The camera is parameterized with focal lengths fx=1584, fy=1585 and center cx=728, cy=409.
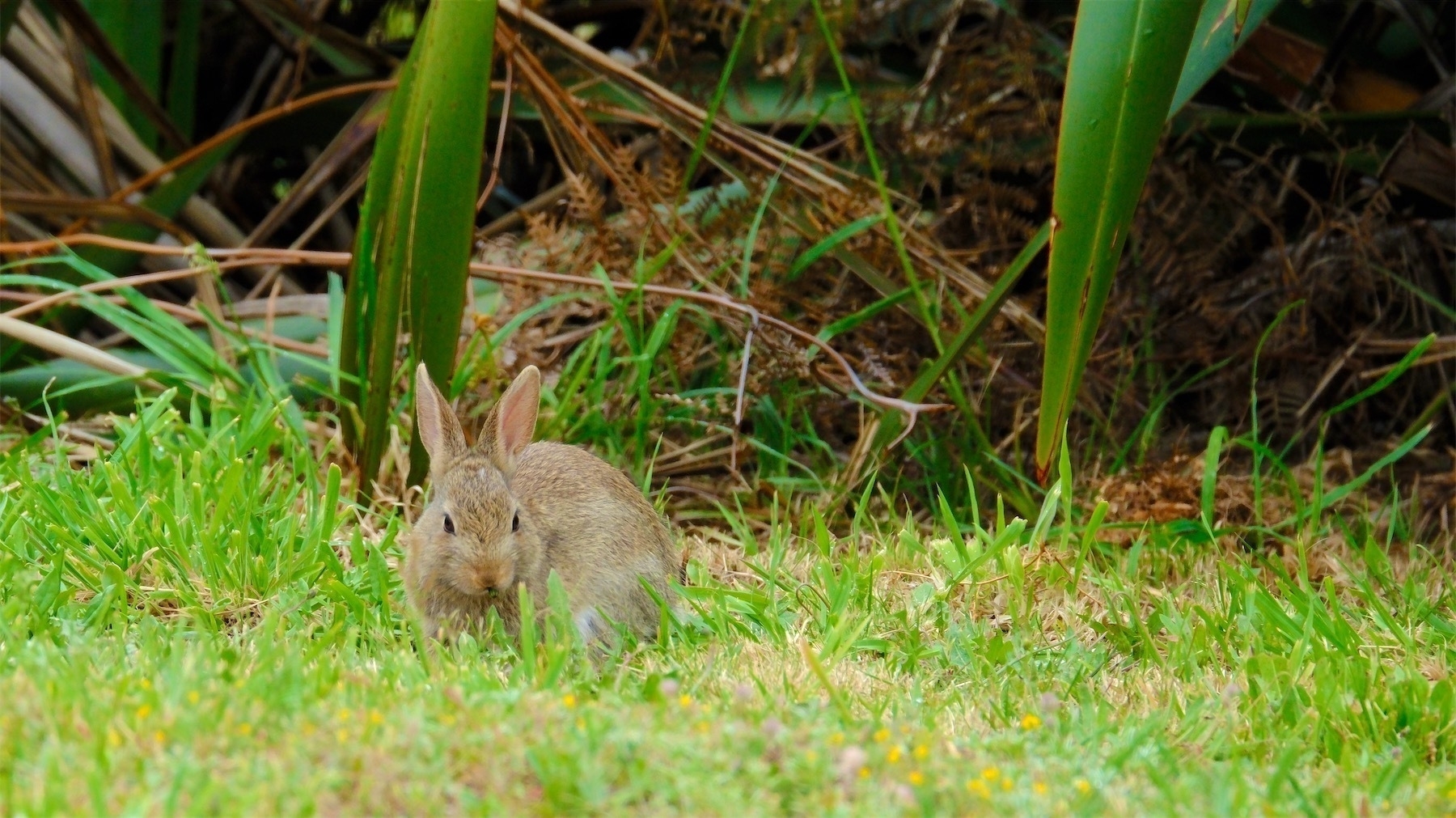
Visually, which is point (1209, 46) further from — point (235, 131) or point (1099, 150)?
point (235, 131)

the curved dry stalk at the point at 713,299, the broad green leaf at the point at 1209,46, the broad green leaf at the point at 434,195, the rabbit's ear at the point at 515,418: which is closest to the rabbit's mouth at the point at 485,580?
the rabbit's ear at the point at 515,418

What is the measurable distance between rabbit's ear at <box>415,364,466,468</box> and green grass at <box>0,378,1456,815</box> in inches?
11.5

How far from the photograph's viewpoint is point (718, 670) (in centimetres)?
280

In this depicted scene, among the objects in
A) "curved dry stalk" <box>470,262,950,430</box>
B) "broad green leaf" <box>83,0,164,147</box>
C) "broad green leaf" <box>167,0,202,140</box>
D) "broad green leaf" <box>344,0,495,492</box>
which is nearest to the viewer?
"broad green leaf" <box>344,0,495,492</box>

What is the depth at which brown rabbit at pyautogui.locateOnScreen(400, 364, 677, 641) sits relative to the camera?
9.87 ft

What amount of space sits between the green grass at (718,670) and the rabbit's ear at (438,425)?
0.29 m

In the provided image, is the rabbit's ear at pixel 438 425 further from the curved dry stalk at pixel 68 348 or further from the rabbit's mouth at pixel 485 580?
the curved dry stalk at pixel 68 348

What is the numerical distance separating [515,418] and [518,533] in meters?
0.33

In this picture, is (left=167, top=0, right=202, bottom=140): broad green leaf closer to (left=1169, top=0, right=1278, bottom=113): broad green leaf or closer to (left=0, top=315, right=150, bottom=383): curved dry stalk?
(left=0, top=315, right=150, bottom=383): curved dry stalk

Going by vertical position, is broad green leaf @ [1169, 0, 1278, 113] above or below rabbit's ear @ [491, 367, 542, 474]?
above

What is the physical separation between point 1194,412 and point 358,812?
12.4ft

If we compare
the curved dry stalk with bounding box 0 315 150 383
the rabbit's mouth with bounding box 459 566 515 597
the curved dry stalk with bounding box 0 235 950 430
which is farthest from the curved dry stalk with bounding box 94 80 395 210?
the rabbit's mouth with bounding box 459 566 515 597

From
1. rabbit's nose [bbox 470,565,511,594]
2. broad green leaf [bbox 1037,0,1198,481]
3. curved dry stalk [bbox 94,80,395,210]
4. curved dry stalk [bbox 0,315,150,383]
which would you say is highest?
broad green leaf [bbox 1037,0,1198,481]

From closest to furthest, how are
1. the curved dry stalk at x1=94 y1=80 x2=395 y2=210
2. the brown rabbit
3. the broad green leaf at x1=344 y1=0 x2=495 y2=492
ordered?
the brown rabbit < the broad green leaf at x1=344 y1=0 x2=495 y2=492 < the curved dry stalk at x1=94 y1=80 x2=395 y2=210
